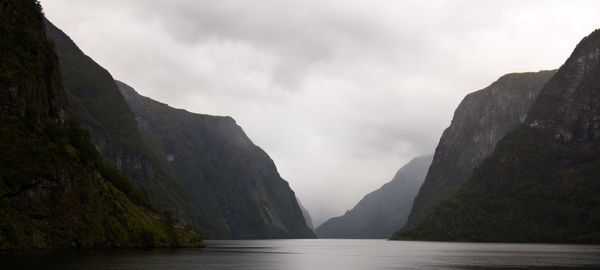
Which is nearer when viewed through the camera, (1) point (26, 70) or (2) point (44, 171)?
(2) point (44, 171)

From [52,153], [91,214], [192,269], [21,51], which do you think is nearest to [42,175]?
[52,153]

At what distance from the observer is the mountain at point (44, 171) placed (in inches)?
4633

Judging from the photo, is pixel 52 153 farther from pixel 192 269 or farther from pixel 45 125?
pixel 192 269

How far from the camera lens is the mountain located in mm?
117688

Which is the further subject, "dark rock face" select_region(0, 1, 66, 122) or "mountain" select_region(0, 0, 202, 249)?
"dark rock face" select_region(0, 1, 66, 122)

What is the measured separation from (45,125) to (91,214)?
27288 millimetres

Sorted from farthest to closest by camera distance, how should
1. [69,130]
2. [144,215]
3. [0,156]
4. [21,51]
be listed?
[144,215] → [69,130] → [21,51] → [0,156]

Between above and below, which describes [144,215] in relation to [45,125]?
below

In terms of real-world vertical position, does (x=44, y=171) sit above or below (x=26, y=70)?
below

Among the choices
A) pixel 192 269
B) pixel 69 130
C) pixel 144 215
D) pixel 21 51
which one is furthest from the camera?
pixel 144 215

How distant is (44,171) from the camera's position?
12619 centimetres

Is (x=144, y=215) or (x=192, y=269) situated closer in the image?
(x=192, y=269)

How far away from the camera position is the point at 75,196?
136m

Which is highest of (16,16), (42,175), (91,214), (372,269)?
(16,16)
